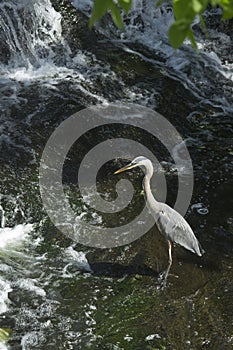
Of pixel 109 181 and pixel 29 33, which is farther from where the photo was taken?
pixel 29 33

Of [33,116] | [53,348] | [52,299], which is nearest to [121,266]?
[52,299]

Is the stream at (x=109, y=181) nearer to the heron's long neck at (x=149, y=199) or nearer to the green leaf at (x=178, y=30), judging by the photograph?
the heron's long neck at (x=149, y=199)

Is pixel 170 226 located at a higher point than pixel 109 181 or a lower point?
lower

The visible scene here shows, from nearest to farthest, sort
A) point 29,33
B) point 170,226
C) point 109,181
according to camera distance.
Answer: point 170,226
point 109,181
point 29,33

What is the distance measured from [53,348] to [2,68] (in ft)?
18.7

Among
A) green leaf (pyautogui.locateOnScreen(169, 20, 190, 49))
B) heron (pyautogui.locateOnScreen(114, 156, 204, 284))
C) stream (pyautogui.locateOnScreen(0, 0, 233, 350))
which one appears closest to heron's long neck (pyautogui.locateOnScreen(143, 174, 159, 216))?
heron (pyautogui.locateOnScreen(114, 156, 204, 284))

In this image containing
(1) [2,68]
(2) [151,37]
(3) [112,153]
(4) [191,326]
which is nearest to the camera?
(4) [191,326]

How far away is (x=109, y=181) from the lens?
23.4 ft

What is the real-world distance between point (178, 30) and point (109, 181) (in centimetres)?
530

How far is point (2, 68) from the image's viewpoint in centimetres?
936

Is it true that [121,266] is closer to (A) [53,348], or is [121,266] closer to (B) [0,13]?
(A) [53,348]

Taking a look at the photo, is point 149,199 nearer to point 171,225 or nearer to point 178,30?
point 171,225

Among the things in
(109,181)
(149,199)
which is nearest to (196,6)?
(149,199)

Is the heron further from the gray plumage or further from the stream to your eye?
the stream
